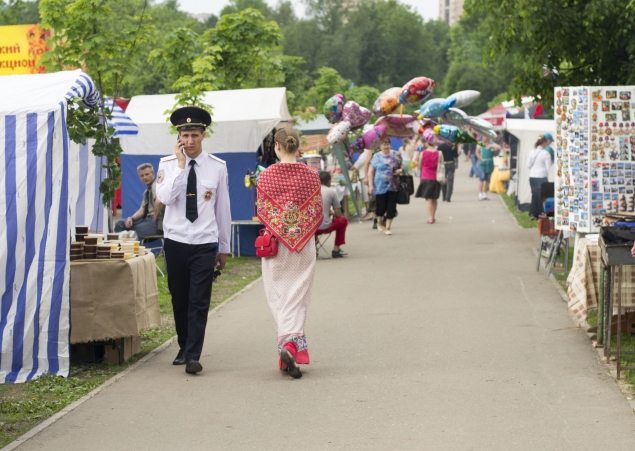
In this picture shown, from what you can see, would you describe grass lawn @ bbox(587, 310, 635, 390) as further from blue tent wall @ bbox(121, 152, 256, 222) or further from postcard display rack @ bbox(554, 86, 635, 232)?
blue tent wall @ bbox(121, 152, 256, 222)

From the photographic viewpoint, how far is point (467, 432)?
5863mm

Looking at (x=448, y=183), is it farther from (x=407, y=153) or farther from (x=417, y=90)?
(x=417, y=90)

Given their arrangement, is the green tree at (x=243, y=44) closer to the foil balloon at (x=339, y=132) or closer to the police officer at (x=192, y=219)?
the foil balloon at (x=339, y=132)

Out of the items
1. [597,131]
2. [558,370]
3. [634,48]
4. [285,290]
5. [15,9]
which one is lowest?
[558,370]

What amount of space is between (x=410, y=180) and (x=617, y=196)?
853cm

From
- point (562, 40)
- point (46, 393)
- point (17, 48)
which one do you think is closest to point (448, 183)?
point (17, 48)

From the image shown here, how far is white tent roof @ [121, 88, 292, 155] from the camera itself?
1584 cm

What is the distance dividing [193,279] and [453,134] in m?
10.1

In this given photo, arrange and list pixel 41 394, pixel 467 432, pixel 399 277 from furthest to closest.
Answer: pixel 399 277, pixel 41 394, pixel 467 432

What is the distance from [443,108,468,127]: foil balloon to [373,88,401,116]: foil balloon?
3.20ft

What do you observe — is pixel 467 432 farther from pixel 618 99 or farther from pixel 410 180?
pixel 410 180

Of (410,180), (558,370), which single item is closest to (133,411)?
(558,370)

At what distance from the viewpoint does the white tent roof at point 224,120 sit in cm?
1584

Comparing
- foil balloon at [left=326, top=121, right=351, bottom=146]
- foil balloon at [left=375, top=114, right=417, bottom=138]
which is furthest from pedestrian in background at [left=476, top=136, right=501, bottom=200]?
foil balloon at [left=375, top=114, right=417, bottom=138]
